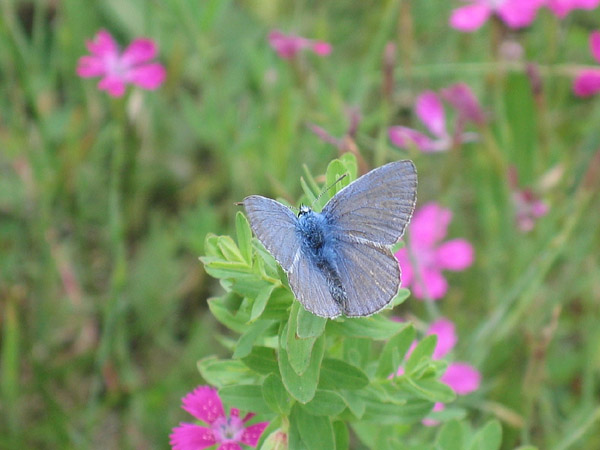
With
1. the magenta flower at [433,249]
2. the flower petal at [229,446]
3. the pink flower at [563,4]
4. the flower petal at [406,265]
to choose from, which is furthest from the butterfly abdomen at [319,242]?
the pink flower at [563,4]

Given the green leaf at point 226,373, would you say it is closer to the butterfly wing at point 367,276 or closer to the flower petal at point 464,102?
the butterfly wing at point 367,276

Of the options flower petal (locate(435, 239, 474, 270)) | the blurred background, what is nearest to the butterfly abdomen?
the blurred background

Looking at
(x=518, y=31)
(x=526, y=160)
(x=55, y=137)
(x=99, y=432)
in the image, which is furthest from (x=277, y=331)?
(x=518, y=31)

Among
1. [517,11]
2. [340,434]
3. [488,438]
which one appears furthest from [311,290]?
[517,11]

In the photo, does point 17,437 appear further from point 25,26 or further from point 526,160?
point 25,26

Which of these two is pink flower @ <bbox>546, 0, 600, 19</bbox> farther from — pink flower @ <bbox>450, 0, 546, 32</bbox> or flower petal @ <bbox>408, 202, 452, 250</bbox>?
flower petal @ <bbox>408, 202, 452, 250</bbox>

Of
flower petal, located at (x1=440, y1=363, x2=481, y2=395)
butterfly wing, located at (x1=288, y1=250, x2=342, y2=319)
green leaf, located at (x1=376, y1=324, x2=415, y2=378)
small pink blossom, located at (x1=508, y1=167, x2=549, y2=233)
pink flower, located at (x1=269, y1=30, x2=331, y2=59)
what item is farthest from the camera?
pink flower, located at (x1=269, y1=30, x2=331, y2=59)

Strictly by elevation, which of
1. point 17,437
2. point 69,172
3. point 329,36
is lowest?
point 17,437
